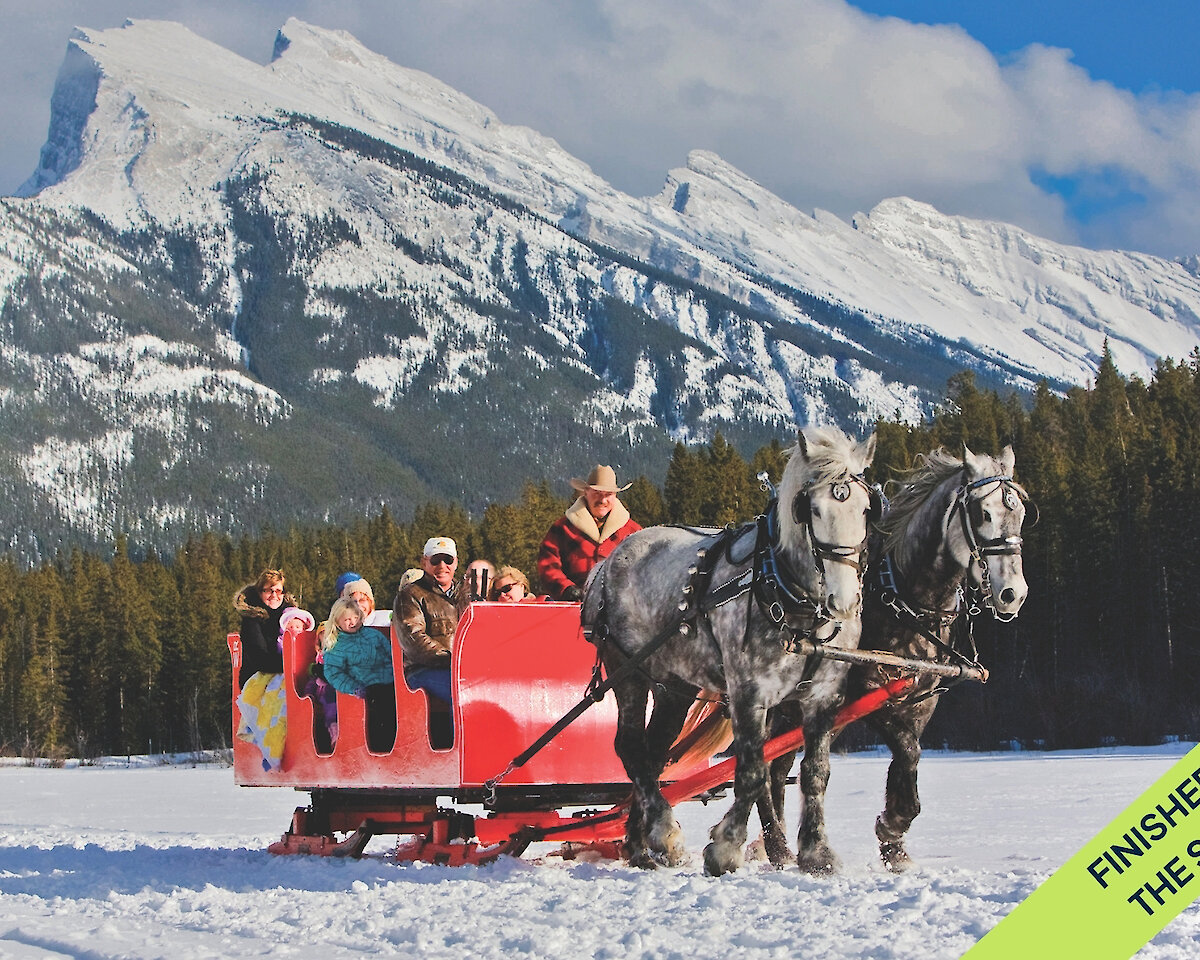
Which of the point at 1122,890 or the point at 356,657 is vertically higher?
the point at 356,657

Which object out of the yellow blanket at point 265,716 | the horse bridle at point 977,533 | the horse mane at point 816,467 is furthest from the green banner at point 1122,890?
the yellow blanket at point 265,716

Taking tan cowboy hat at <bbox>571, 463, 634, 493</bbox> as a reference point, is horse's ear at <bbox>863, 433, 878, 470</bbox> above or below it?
below

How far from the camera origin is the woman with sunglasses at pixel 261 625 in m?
11.8

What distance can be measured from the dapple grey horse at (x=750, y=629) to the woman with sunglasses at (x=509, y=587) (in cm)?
154

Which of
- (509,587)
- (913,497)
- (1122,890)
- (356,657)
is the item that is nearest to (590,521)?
(509,587)

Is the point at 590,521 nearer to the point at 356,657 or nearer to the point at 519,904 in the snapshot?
the point at 356,657

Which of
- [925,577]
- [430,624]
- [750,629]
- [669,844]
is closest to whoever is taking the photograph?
[750,629]

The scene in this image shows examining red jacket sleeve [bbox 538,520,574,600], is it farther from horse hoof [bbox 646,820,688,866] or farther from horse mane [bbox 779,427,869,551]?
horse mane [bbox 779,427,869,551]

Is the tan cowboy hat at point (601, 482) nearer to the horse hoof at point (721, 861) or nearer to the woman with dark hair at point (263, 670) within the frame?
the woman with dark hair at point (263, 670)

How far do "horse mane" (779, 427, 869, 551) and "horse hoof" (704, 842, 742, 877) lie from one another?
1.76 meters

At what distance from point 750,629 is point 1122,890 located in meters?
2.77

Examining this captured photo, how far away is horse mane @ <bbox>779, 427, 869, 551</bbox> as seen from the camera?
314 inches

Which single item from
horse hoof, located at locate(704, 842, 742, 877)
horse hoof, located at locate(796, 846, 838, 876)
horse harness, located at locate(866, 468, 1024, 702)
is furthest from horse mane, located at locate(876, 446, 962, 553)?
horse hoof, located at locate(704, 842, 742, 877)

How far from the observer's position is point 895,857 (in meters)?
8.95
